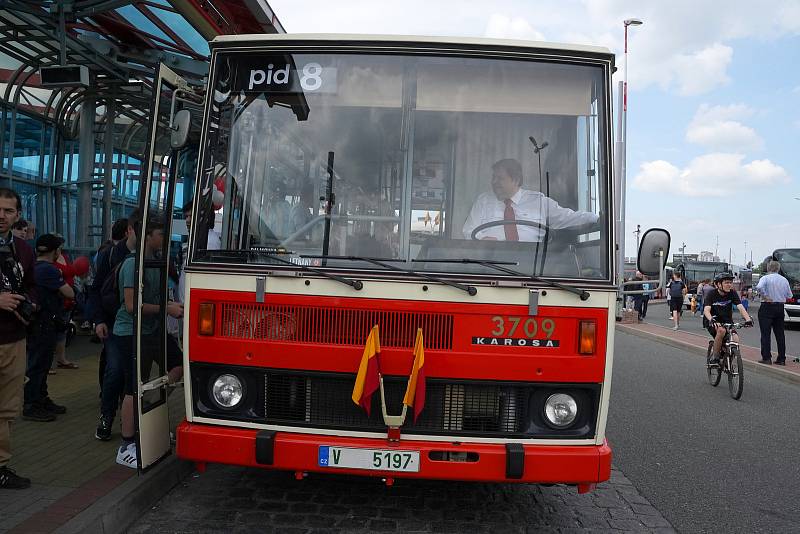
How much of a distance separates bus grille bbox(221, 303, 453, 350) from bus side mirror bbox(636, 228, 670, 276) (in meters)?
1.39

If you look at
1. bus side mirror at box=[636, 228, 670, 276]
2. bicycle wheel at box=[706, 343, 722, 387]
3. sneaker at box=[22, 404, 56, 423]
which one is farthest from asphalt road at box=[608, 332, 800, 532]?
sneaker at box=[22, 404, 56, 423]

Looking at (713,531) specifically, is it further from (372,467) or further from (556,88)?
(556,88)

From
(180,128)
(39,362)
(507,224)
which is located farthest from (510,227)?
(39,362)

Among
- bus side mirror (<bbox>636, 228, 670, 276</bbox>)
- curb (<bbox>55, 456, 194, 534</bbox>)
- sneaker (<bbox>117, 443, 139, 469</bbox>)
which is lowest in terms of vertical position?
curb (<bbox>55, 456, 194, 534</bbox>)

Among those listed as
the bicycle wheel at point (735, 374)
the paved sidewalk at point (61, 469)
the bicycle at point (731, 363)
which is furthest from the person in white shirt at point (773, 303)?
the paved sidewalk at point (61, 469)

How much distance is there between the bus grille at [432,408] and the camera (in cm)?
371

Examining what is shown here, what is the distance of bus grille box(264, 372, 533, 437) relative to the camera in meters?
3.71

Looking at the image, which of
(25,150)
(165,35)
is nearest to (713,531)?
(165,35)

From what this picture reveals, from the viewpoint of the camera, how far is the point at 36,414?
5766 mm

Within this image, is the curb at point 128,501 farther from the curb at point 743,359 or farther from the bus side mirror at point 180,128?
the curb at point 743,359

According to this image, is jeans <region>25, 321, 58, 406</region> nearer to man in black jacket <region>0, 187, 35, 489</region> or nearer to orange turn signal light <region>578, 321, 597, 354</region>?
man in black jacket <region>0, 187, 35, 489</region>

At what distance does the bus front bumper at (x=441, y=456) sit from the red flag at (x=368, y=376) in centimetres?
26

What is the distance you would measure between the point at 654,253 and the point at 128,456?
353cm

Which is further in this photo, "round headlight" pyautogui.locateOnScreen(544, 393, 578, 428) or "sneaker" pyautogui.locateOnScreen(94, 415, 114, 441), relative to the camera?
"sneaker" pyautogui.locateOnScreen(94, 415, 114, 441)
